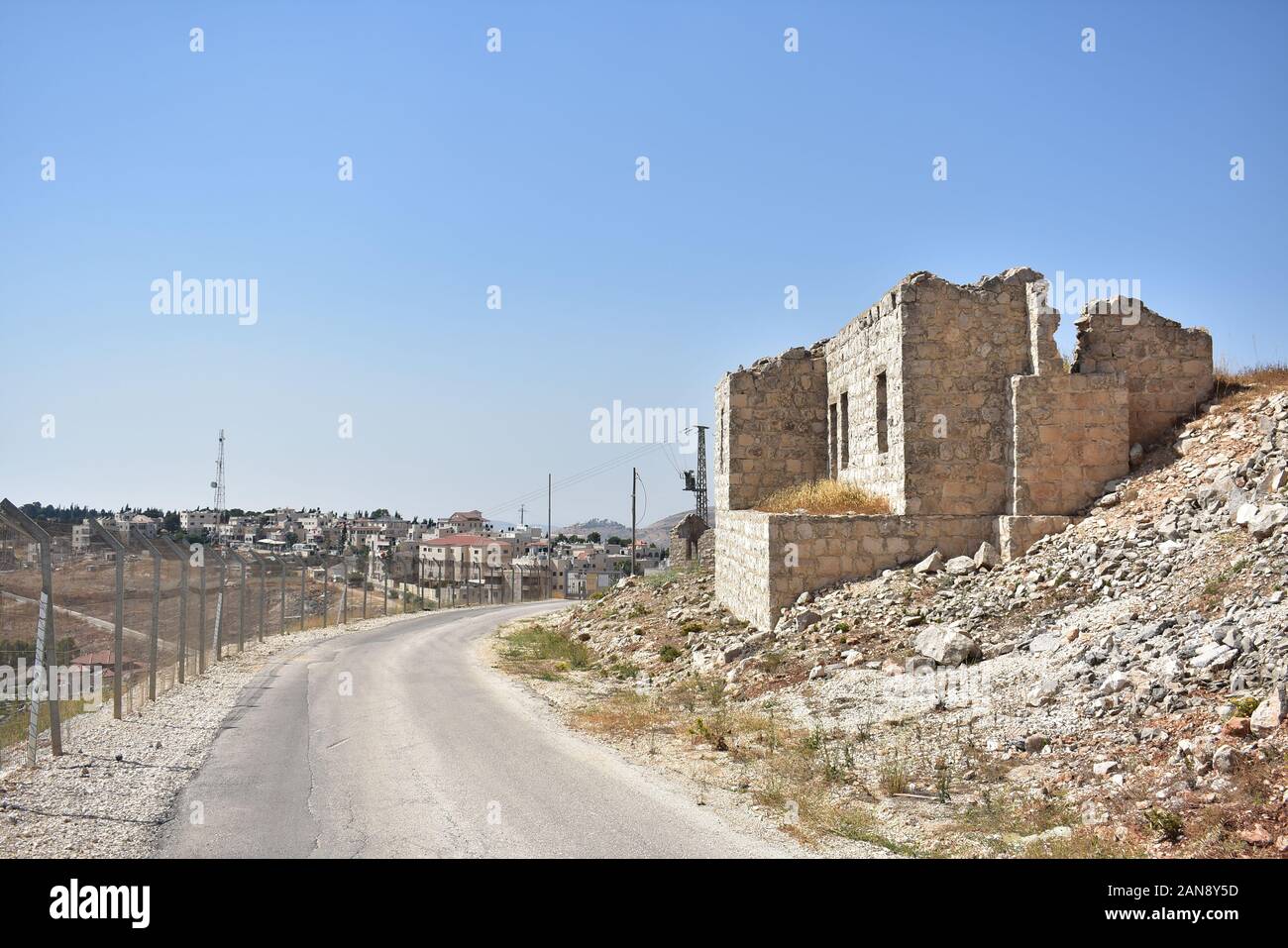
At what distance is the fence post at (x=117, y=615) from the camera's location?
10586 millimetres

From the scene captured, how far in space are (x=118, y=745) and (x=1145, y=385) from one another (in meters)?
15.8

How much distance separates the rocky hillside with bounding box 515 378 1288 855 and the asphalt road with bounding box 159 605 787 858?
0.95 metres

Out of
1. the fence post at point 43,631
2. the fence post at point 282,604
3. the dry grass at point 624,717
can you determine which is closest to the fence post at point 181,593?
the fence post at point 43,631

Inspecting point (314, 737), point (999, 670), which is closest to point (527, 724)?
point (314, 737)

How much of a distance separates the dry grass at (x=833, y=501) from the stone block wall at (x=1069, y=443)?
254 cm

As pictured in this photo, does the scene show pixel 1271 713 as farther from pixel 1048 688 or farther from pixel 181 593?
pixel 181 593

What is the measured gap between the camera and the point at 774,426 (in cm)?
1989

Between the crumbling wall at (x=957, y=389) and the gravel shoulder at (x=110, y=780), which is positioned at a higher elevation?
the crumbling wall at (x=957, y=389)

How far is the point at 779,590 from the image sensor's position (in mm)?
14953

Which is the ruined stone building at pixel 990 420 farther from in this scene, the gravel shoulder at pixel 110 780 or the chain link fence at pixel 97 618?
the chain link fence at pixel 97 618

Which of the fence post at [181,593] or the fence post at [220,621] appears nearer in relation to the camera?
the fence post at [181,593]

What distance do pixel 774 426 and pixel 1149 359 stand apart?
7.62 meters

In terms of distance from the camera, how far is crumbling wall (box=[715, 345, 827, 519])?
64.7 ft
